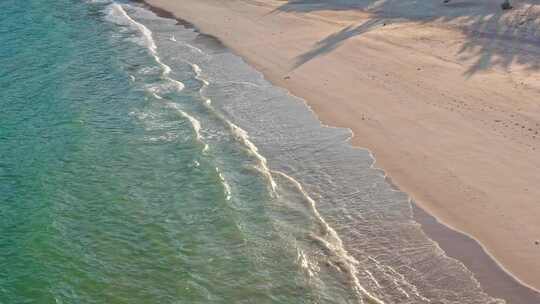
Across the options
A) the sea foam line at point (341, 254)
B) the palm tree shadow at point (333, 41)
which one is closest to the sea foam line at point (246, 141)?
the sea foam line at point (341, 254)

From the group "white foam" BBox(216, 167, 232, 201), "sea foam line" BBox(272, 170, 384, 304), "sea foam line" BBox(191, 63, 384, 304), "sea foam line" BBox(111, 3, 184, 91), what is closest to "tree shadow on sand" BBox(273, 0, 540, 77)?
"sea foam line" BBox(111, 3, 184, 91)

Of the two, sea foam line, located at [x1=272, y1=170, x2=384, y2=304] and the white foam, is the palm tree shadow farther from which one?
sea foam line, located at [x1=272, y1=170, x2=384, y2=304]

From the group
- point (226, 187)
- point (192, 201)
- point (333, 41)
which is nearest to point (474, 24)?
point (333, 41)

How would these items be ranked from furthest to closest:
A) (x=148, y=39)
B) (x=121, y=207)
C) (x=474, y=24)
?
(x=148, y=39) < (x=474, y=24) < (x=121, y=207)

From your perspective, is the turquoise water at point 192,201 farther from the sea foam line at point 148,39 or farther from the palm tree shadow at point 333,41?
the palm tree shadow at point 333,41

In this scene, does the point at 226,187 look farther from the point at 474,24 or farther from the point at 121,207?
the point at 474,24

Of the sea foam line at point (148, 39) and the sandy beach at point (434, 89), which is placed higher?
the sandy beach at point (434, 89)
